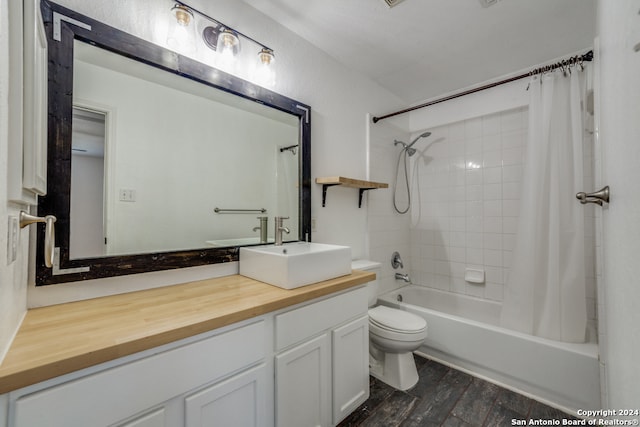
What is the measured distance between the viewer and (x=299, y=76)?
187 cm

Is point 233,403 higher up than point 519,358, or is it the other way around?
point 233,403

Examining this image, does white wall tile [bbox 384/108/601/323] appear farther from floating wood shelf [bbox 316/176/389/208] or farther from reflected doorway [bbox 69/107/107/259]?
reflected doorway [bbox 69/107/107/259]

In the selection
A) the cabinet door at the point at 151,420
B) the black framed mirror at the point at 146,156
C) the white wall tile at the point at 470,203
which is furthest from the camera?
the white wall tile at the point at 470,203

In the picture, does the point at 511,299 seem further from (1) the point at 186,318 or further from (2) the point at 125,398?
(2) the point at 125,398

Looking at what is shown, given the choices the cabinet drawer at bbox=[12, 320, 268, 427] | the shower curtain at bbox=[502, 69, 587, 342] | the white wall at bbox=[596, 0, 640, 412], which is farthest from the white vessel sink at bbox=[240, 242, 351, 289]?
the shower curtain at bbox=[502, 69, 587, 342]

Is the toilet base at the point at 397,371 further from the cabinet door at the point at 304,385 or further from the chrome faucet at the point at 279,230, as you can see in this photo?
the chrome faucet at the point at 279,230

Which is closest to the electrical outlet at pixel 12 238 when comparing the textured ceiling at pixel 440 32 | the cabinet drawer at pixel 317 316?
the cabinet drawer at pixel 317 316

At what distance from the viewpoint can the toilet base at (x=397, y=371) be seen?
172 cm

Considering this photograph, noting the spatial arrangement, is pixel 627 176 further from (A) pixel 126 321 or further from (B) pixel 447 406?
(B) pixel 447 406

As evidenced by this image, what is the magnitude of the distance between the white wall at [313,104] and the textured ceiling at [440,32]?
121 millimetres

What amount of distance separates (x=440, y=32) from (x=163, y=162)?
1948 millimetres

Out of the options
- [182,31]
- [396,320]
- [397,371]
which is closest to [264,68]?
[182,31]

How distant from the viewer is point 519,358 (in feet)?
5.44

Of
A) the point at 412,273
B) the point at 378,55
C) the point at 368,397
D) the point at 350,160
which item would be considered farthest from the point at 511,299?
the point at 378,55
